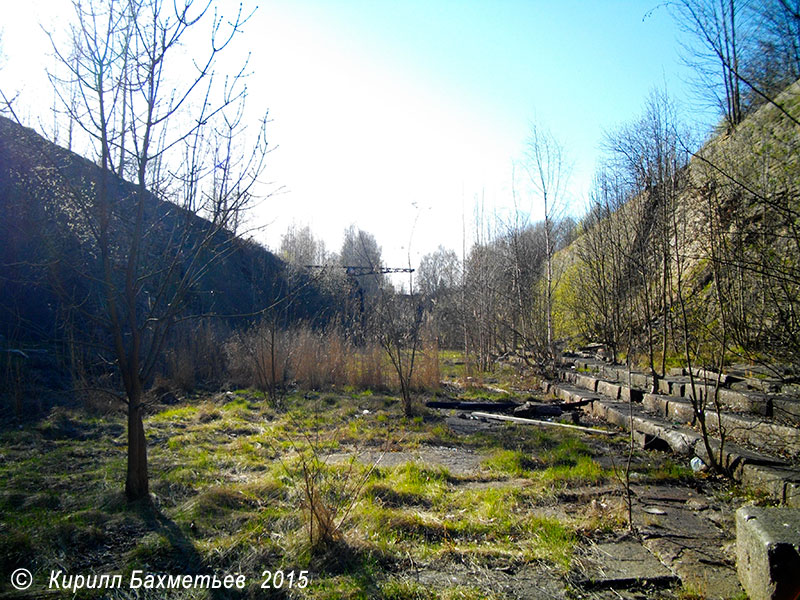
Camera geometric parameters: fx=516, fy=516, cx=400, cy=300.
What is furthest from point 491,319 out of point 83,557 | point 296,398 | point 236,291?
point 83,557

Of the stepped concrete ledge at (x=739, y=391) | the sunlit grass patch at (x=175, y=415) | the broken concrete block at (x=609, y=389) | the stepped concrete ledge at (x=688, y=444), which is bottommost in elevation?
the sunlit grass patch at (x=175, y=415)

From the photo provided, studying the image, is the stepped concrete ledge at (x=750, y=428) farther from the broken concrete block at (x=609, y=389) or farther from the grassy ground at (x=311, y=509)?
the broken concrete block at (x=609, y=389)

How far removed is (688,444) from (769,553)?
2722 millimetres

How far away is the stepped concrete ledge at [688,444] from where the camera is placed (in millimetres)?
3363

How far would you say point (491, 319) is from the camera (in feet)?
47.4

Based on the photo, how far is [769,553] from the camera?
216 cm

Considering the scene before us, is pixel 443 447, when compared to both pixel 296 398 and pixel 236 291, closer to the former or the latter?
pixel 296 398

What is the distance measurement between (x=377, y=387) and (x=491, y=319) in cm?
554

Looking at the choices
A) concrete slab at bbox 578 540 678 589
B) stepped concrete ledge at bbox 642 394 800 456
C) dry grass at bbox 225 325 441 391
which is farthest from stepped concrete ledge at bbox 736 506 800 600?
dry grass at bbox 225 325 441 391

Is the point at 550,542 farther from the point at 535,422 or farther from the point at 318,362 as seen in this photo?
the point at 318,362

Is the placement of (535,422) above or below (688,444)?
below

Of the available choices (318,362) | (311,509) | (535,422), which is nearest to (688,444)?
(535,422)

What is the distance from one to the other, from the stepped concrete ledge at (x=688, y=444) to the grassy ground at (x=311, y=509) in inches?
13.9

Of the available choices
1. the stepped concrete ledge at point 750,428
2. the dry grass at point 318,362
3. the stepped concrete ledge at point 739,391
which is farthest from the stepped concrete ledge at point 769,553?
the dry grass at point 318,362
